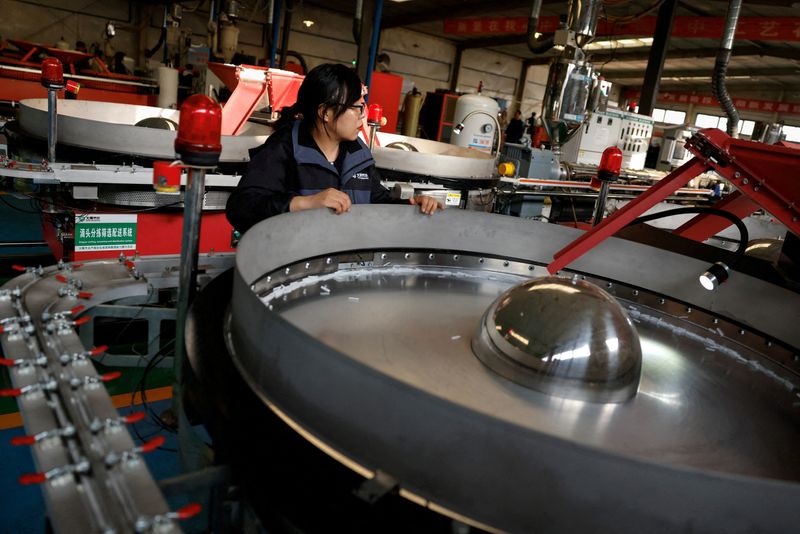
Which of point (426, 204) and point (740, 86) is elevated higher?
point (740, 86)

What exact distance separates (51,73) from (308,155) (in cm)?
119

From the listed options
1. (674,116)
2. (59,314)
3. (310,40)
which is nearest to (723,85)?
(59,314)

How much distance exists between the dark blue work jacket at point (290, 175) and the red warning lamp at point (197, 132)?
47 cm

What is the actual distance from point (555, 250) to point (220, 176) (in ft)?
4.83

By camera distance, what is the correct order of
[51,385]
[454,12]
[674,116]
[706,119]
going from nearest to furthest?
[51,385], [454,12], [706,119], [674,116]

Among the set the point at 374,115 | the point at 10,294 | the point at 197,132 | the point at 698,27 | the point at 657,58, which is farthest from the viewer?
the point at 698,27

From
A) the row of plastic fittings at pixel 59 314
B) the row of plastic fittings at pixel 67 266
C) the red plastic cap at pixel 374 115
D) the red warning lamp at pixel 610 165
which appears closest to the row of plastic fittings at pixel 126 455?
the row of plastic fittings at pixel 59 314

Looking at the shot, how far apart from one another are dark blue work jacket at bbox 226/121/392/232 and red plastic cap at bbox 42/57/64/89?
100 cm

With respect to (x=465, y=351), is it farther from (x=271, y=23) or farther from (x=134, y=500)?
(x=271, y=23)

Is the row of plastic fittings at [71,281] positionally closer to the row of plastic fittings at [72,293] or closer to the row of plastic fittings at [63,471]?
the row of plastic fittings at [72,293]

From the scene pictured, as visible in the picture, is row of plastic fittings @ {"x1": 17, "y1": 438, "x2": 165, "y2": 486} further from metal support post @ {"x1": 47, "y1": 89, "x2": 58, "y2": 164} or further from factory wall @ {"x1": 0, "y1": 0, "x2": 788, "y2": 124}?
factory wall @ {"x1": 0, "y1": 0, "x2": 788, "y2": 124}

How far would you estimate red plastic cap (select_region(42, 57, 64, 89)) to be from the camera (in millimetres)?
2109

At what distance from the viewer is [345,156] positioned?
1772mm

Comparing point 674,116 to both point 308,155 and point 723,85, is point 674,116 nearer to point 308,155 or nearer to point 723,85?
point 723,85
